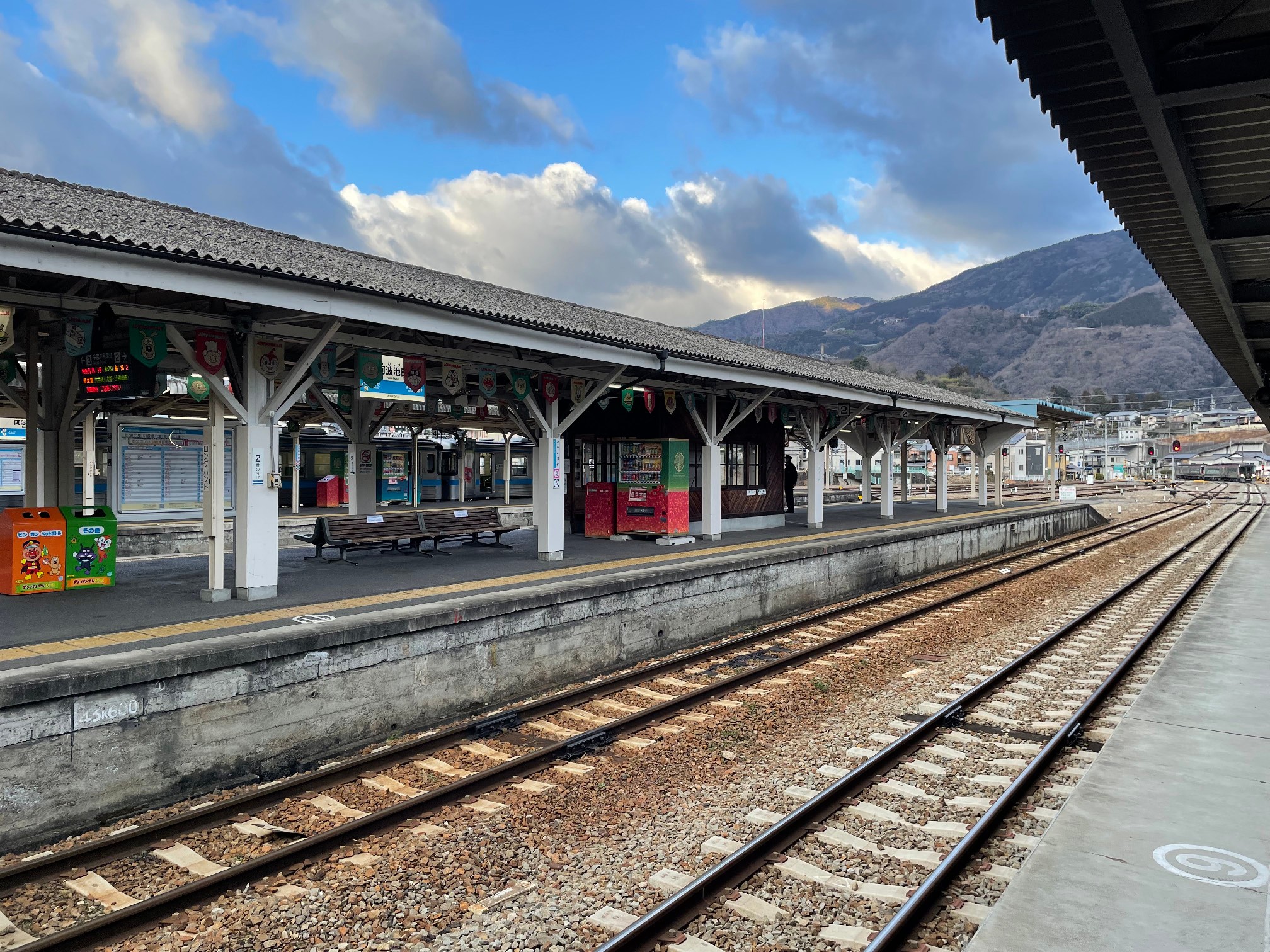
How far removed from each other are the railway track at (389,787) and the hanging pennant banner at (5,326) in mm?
4232

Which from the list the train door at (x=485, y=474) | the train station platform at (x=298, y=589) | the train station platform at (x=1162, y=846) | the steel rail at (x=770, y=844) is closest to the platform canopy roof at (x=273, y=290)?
the train station platform at (x=298, y=589)

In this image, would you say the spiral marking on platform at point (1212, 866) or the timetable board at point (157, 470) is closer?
the spiral marking on platform at point (1212, 866)

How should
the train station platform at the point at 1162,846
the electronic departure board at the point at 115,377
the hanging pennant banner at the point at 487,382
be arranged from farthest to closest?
the hanging pennant banner at the point at 487,382 → the electronic departure board at the point at 115,377 → the train station platform at the point at 1162,846

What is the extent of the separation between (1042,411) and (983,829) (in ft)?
92.5

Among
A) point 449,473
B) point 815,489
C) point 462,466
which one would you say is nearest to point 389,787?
point 815,489

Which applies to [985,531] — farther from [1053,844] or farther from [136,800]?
[136,800]

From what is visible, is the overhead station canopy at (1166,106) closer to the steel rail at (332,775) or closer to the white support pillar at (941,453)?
the steel rail at (332,775)

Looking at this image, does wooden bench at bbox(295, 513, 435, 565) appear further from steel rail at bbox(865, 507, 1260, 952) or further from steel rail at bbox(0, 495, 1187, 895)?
steel rail at bbox(865, 507, 1260, 952)

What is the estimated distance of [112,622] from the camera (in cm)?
724

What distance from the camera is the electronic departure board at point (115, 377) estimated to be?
764 cm

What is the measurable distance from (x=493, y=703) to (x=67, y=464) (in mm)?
6303

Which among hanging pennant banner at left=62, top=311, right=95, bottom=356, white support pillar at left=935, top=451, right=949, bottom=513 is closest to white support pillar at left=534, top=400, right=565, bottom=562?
hanging pennant banner at left=62, top=311, right=95, bottom=356

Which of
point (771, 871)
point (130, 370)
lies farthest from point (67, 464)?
point (771, 871)

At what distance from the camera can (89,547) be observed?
915 cm
